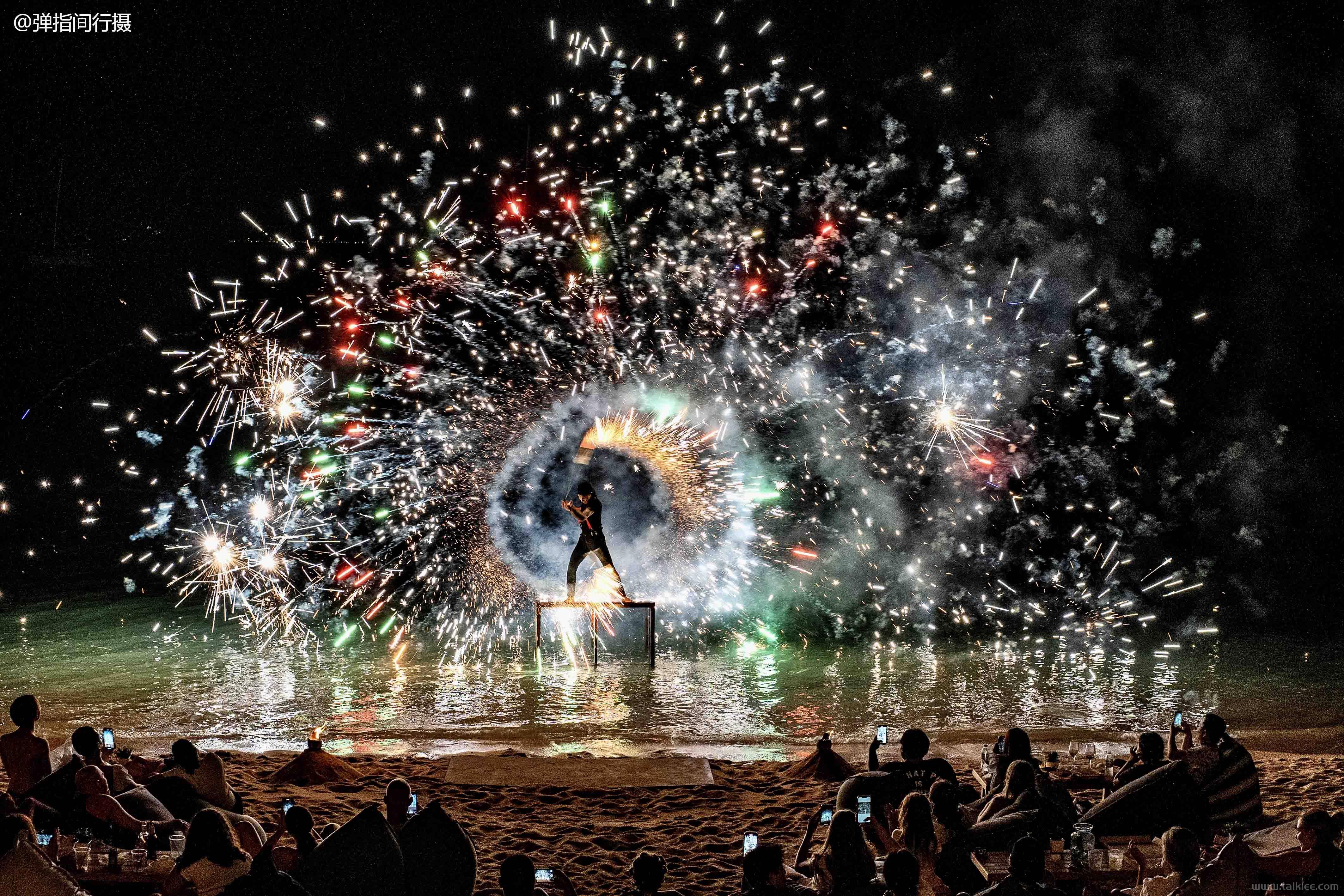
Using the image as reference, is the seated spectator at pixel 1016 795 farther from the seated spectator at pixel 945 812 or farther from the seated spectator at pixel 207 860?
the seated spectator at pixel 207 860

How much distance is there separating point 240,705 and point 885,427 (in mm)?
15554

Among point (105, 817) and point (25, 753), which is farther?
point (25, 753)

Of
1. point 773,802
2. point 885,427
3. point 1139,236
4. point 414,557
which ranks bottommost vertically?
point 773,802

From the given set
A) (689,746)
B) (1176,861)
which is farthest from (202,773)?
(1176,861)

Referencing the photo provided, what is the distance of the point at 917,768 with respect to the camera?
6.37m

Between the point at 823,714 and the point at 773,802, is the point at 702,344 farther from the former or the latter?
the point at 773,802

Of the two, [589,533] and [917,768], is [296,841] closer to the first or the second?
[917,768]

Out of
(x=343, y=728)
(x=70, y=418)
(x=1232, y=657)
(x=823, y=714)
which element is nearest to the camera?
(x=343, y=728)

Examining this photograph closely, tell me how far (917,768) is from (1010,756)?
2.07 ft

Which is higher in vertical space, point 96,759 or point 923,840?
point 96,759

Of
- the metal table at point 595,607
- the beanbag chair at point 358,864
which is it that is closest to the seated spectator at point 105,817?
the beanbag chair at point 358,864

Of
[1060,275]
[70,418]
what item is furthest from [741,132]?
[70,418]

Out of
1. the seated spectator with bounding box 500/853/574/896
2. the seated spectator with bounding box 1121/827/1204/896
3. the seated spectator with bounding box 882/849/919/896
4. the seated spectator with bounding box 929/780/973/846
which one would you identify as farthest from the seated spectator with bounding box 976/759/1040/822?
the seated spectator with bounding box 500/853/574/896

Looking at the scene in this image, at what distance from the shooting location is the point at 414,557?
22.0 metres
